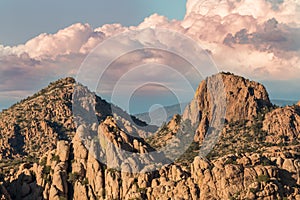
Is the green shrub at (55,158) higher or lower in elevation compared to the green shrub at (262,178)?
higher

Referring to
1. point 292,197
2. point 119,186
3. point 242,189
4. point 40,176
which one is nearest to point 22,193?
point 40,176

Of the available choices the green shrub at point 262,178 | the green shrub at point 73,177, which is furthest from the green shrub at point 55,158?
the green shrub at point 262,178

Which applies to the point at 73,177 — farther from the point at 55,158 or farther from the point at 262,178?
the point at 262,178

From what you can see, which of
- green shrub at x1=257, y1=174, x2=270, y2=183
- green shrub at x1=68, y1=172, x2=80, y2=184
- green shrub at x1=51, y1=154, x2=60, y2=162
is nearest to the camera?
green shrub at x1=257, y1=174, x2=270, y2=183

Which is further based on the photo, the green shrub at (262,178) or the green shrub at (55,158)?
the green shrub at (55,158)

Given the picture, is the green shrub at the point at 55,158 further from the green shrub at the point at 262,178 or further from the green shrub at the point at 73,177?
the green shrub at the point at 262,178

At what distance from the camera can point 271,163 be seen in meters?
177

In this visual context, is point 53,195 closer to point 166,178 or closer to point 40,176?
point 40,176

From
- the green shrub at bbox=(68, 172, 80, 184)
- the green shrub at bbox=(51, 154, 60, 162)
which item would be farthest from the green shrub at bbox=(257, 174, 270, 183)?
the green shrub at bbox=(51, 154, 60, 162)

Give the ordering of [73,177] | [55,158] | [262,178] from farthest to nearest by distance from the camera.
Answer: [55,158] < [73,177] < [262,178]

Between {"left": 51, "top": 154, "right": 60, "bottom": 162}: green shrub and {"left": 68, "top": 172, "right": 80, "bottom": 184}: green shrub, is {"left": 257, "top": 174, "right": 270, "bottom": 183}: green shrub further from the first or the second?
{"left": 51, "top": 154, "right": 60, "bottom": 162}: green shrub

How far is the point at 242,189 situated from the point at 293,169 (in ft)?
81.7

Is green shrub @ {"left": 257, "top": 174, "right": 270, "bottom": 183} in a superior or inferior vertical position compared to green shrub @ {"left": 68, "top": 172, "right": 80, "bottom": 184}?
inferior

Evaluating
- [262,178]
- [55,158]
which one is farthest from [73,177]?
[262,178]
